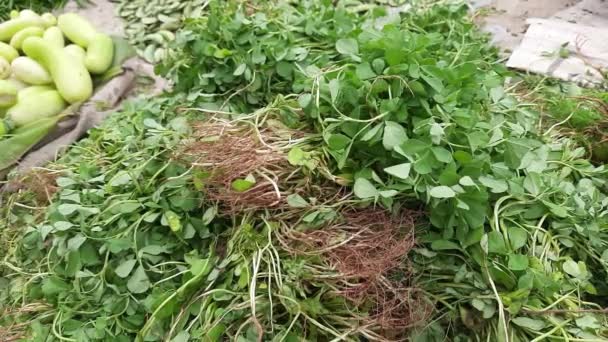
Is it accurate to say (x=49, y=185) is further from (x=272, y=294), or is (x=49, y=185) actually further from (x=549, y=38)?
(x=549, y=38)

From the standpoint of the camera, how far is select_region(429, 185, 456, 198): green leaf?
0.83 metres

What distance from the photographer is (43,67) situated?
1896mm

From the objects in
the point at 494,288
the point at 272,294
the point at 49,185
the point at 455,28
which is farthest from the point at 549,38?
the point at 49,185

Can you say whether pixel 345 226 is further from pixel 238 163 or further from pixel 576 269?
pixel 576 269

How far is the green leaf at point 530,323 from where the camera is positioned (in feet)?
2.83

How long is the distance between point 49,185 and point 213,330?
0.66 metres

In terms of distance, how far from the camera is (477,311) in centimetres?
90

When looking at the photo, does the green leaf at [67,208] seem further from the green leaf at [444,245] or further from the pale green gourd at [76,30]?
the pale green gourd at [76,30]

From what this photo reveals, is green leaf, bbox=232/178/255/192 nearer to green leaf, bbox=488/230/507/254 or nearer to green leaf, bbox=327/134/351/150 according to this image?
green leaf, bbox=327/134/351/150

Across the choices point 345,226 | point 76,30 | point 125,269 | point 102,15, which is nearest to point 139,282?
point 125,269

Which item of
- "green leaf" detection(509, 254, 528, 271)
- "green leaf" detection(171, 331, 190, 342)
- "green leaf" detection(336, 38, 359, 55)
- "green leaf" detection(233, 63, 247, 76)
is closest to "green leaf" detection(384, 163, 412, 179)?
"green leaf" detection(509, 254, 528, 271)

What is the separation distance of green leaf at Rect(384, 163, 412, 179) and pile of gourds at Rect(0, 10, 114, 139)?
1.35 m

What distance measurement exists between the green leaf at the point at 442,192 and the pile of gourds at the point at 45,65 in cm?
142

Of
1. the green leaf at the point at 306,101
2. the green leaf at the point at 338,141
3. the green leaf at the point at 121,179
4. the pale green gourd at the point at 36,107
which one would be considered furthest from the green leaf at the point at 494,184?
the pale green gourd at the point at 36,107
